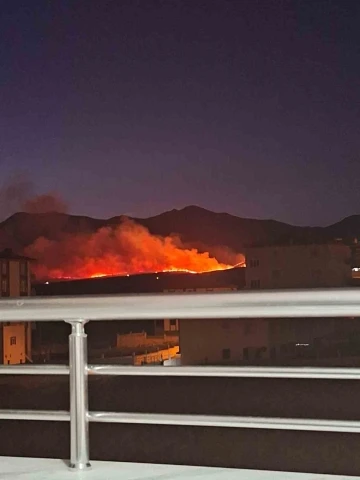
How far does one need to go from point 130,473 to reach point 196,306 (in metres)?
0.54

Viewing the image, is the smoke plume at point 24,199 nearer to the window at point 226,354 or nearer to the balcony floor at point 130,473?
the window at point 226,354

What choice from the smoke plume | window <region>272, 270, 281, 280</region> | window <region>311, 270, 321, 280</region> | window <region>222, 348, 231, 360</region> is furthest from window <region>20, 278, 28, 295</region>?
window <region>311, 270, 321, 280</region>

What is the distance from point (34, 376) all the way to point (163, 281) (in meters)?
0.55

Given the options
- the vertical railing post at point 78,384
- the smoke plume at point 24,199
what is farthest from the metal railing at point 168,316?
the smoke plume at point 24,199

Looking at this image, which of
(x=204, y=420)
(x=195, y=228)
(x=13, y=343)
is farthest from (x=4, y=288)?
(x=204, y=420)

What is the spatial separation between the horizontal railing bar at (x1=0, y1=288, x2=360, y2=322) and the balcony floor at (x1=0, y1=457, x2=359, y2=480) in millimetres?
445

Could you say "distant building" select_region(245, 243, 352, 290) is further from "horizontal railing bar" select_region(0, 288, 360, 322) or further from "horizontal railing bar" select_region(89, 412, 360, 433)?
"horizontal railing bar" select_region(89, 412, 360, 433)

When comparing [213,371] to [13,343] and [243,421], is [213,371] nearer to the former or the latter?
[243,421]

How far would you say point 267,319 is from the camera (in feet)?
6.53

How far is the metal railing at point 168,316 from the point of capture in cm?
177

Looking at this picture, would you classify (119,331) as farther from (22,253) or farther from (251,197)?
(251,197)

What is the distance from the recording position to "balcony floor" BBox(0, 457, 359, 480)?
6.28 feet

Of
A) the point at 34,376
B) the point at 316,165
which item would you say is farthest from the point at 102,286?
the point at 316,165

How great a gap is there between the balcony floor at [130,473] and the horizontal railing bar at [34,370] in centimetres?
28
